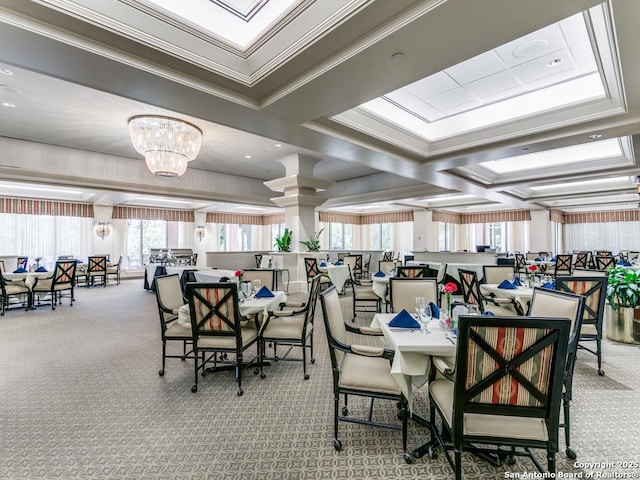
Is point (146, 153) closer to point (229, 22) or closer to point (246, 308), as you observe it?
point (229, 22)

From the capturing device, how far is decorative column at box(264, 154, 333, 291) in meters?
7.09

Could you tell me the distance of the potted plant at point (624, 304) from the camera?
3.96m

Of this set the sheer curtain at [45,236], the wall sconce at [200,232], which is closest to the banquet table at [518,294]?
the wall sconce at [200,232]

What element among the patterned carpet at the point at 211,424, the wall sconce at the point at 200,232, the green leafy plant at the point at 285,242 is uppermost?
the wall sconce at the point at 200,232

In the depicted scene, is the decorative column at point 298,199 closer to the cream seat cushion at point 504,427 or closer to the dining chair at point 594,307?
the dining chair at point 594,307

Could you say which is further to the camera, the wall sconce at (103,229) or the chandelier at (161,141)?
the wall sconce at (103,229)

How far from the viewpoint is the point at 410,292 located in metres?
3.09

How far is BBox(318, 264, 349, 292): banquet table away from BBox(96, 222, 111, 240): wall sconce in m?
8.59

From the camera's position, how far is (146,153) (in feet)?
15.6

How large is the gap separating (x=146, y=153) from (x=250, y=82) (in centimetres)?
244

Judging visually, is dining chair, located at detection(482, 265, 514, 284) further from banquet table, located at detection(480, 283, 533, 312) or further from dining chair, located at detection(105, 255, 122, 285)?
dining chair, located at detection(105, 255, 122, 285)

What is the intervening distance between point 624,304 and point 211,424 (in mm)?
4927

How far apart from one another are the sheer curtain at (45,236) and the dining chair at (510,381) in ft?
44.5

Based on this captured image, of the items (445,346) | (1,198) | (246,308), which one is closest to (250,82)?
(246,308)
